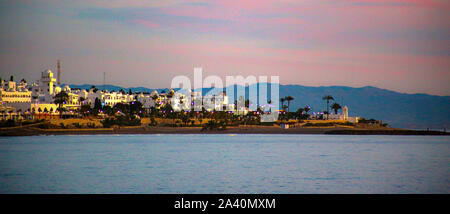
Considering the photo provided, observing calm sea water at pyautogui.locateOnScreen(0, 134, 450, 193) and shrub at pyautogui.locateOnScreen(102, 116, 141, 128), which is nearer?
calm sea water at pyautogui.locateOnScreen(0, 134, 450, 193)

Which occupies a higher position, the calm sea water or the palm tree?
the palm tree

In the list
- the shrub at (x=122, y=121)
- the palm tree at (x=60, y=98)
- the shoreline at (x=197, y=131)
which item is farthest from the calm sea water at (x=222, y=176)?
the palm tree at (x=60, y=98)

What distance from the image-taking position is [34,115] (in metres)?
179

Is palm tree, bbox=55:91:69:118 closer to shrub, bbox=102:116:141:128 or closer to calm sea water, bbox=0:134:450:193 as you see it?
shrub, bbox=102:116:141:128

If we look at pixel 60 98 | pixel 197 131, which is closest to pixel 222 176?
pixel 197 131

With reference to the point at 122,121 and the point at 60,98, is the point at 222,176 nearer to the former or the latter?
the point at 122,121

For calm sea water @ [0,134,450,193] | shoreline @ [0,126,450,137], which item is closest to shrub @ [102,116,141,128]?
shoreline @ [0,126,450,137]

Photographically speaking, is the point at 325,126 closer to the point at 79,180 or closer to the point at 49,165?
the point at 49,165

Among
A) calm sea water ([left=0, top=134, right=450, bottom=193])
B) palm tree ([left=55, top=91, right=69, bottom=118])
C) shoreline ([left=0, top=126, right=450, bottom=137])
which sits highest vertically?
palm tree ([left=55, top=91, right=69, bottom=118])

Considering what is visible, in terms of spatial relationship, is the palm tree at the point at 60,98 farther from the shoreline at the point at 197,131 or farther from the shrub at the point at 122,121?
the shoreline at the point at 197,131
